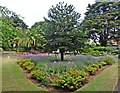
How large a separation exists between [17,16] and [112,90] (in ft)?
13.5

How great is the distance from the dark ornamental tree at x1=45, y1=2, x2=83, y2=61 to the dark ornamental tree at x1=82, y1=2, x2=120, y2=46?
1386 cm

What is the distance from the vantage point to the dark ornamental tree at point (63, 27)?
32.7ft

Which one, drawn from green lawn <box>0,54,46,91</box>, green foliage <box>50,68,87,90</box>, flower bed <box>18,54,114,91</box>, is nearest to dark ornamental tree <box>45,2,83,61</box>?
flower bed <box>18,54,114,91</box>

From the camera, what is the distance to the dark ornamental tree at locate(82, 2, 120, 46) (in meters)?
24.4

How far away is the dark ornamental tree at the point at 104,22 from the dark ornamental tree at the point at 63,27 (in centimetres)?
1386

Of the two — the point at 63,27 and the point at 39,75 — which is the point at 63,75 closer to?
the point at 39,75

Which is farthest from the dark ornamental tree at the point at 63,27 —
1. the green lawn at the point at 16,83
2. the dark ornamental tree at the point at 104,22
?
the dark ornamental tree at the point at 104,22

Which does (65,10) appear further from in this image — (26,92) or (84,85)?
(26,92)

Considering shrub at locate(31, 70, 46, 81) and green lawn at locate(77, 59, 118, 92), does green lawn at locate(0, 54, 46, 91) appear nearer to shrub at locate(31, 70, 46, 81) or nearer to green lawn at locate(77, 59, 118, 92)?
shrub at locate(31, 70, 46, 81)

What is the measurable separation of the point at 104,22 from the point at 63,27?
15.3 meters

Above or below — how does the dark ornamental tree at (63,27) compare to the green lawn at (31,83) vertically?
above

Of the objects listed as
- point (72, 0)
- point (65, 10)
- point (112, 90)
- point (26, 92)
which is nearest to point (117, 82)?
point (112, 90)

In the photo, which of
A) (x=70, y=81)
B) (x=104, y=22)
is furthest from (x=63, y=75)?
(x=104, y=22)

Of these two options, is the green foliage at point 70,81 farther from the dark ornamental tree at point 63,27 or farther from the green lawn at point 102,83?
the dark ornamental tree at point 63,27
